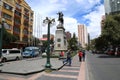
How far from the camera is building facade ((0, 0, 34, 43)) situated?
2029 inches

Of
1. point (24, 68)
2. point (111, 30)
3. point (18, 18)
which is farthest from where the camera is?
point (18, 18)

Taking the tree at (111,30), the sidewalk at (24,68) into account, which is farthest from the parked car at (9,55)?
the tree at (111,30)

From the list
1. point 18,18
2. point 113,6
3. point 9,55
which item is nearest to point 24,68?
point 9,55

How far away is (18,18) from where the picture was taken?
5941 centimetres

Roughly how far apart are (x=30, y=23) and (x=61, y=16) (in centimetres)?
2887

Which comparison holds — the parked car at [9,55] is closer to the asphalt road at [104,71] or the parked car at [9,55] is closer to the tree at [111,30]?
the asphalt road at [104,71]

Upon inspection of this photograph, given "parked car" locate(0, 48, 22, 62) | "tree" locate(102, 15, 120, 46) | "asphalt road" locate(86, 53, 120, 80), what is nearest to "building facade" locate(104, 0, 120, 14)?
"tree" locate(102, 15, 120, 46)

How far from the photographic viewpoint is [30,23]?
69750 millimetres

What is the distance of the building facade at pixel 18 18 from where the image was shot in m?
51.5

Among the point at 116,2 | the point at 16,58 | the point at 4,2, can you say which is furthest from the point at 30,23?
the point at 116,2

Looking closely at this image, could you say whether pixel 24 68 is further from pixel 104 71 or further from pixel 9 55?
pixel 9 55

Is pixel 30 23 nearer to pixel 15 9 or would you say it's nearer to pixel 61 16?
pixel 15 9

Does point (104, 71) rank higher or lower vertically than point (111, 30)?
lower

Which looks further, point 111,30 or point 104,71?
point 111,30
